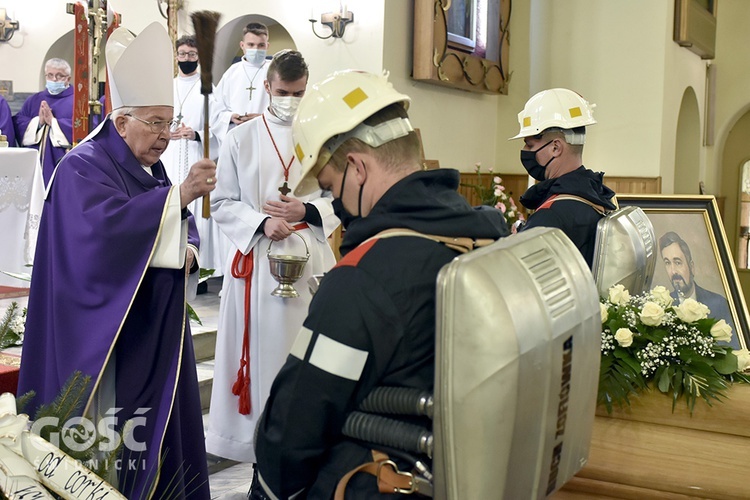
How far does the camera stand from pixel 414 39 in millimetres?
7887

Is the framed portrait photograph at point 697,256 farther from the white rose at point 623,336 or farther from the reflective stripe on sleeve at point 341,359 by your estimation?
the reflective stripe on sleeve at point 341,359

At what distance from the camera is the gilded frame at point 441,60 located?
7.80 meters

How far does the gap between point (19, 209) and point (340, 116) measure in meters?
6.15

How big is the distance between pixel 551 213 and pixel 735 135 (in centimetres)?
1195

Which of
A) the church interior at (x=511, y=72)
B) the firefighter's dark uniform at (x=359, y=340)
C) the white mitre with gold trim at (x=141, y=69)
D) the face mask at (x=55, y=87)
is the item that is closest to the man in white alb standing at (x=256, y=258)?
the church interior at (x=511, y=72)

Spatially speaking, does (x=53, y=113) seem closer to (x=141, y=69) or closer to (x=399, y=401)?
(x=141, y=69)

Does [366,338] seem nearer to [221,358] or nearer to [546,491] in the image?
[546,491]

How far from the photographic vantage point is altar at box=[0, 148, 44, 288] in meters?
7.18

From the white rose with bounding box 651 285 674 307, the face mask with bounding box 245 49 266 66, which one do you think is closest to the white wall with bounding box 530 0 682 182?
the face mask with bounding box 245 49 266 66

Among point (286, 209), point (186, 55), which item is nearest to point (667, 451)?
point (286, 209)

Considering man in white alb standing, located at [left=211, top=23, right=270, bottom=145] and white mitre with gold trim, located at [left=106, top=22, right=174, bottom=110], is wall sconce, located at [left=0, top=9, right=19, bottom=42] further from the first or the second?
white mitre with gold trim, located at [left=106, top=22, right=174, bottom=110]

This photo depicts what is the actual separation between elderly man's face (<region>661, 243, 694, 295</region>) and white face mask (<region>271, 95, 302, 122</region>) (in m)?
2.11

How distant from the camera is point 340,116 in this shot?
178cm

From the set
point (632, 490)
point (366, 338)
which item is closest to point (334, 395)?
point (366, 338)
